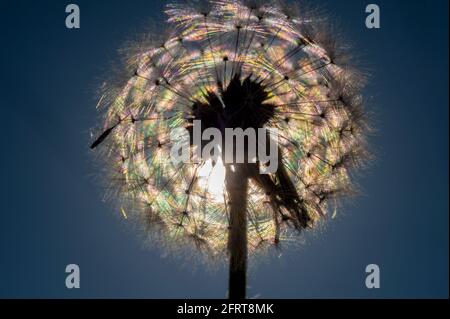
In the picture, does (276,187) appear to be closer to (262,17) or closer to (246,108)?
(246,108)

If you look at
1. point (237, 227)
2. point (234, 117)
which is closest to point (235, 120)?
point (234, 117)

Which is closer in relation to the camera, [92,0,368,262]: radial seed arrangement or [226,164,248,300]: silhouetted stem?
[226,164,248,300]: silhouetted stem

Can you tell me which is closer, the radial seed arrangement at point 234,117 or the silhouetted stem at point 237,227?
the silhouetted stem at point 237,227
